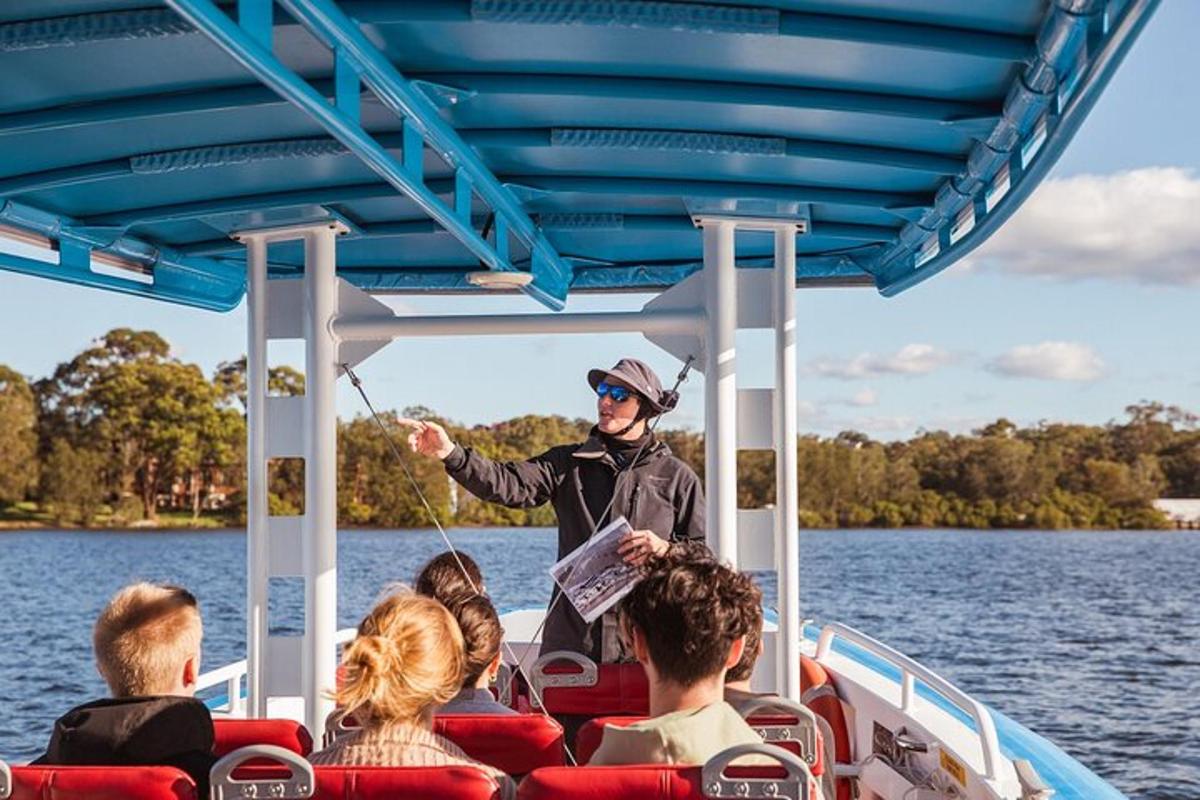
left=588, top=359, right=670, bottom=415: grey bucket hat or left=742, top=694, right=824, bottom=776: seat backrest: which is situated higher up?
left=588, top=359, right=670, bottom=415: grey bucket hat

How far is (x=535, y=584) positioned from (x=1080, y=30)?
37909 millimetres

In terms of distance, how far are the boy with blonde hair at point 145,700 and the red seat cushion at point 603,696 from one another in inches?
42.6

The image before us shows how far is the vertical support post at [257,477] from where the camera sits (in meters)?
5.45

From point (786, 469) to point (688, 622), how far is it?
256cm

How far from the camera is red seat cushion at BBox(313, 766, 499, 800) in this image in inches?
99.3

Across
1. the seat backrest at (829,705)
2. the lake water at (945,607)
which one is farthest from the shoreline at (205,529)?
the seat backrest at (829,705)

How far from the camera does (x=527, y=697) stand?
4.52 meters

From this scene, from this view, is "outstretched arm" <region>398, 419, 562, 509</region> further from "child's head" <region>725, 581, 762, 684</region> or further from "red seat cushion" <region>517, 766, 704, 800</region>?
"red seat cushion" <region>517, 766, 704, 800</region>

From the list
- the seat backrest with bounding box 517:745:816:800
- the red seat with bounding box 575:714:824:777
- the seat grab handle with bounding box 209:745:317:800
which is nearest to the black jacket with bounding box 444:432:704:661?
the red seat with bounding box 575:714:824:777

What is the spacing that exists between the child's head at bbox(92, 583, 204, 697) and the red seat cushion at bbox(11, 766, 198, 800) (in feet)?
0.76

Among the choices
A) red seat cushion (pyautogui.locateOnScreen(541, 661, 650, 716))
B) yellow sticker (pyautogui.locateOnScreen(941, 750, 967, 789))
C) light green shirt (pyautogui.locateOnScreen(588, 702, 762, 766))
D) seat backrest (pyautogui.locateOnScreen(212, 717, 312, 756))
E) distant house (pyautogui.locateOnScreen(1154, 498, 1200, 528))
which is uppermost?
light green shirt (pyautogui.locateOnScreen(588, 702, 762, 766))

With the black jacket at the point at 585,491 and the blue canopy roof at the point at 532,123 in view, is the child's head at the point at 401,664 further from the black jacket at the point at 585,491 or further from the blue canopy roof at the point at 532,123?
the black jacket at the point at 585,491

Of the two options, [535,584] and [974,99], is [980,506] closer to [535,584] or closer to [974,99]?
[535,584]

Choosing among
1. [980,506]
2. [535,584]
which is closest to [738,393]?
[535,584]
